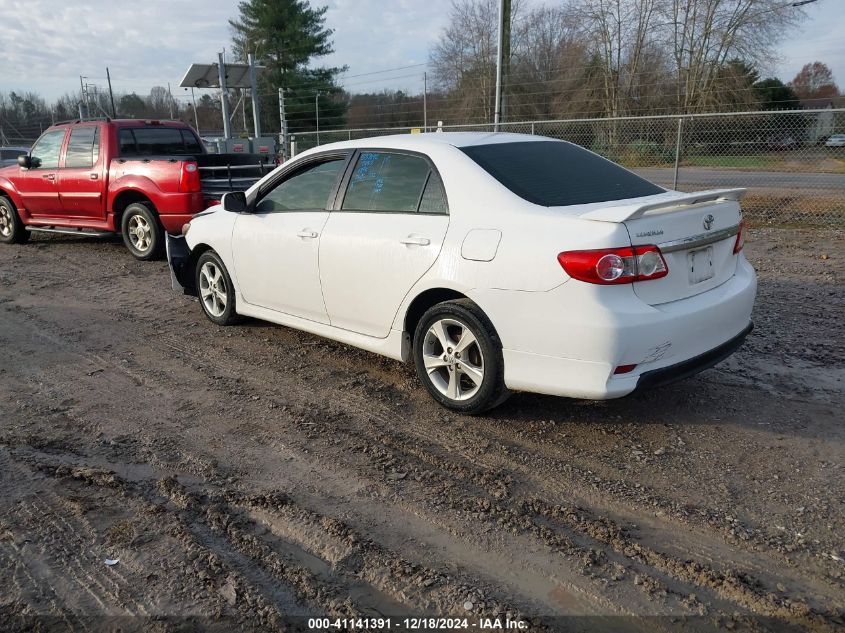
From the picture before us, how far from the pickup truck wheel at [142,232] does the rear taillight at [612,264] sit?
7.06 m

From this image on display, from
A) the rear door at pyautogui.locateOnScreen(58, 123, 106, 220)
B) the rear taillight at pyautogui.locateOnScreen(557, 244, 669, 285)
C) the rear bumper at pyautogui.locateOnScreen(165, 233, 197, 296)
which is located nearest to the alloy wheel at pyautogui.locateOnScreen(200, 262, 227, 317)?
the rear bumper at pyautogui.locateOnScreen(165, 233, 197, 296)

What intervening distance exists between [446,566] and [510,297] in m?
1.47

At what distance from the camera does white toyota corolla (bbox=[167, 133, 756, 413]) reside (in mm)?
3346

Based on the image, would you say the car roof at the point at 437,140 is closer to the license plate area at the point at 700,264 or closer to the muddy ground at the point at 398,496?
the license plate area at the point at 700,264

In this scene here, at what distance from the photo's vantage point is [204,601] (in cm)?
249

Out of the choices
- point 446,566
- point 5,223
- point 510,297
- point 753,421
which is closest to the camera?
point 446,566

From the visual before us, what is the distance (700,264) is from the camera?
12.1ft

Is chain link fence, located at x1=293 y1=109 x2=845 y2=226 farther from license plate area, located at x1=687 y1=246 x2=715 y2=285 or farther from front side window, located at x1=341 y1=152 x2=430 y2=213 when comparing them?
license plate area, located at x1=687 y1=246 x2=715 y2=285

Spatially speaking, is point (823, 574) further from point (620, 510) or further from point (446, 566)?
point (446, 566)

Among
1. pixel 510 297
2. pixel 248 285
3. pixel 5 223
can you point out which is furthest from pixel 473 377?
pixel 5 223

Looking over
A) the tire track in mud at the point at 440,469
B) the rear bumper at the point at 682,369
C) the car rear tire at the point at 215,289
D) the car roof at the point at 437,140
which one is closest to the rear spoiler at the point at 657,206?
the rear bumper at the point at 682,369

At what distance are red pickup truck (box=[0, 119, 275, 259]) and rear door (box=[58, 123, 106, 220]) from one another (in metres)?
0.01

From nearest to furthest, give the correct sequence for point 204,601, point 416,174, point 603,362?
point 204,601 → point 603,362 → point 416,174

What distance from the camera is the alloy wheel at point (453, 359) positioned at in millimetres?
3910
